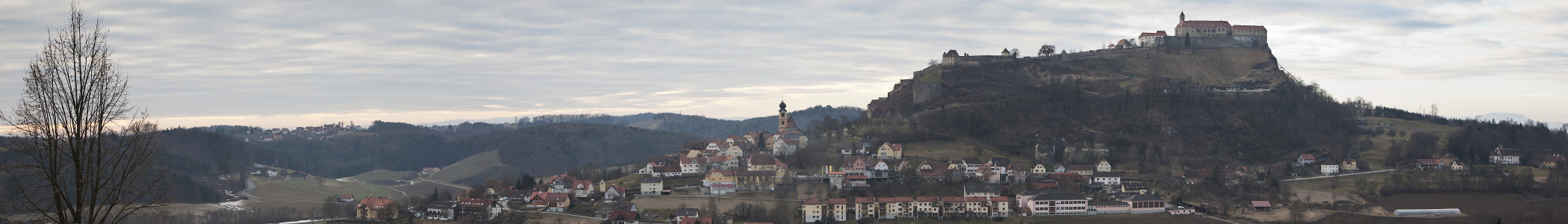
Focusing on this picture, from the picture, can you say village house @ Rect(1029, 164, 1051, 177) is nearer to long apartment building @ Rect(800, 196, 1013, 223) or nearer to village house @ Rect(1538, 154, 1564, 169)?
long apartment building @ Rect(800, 196, 1013, 223)

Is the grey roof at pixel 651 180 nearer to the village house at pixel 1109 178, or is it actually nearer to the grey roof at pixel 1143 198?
the village house at pixel 1109 178

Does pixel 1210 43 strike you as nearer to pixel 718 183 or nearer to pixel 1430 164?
pixel 1430 164

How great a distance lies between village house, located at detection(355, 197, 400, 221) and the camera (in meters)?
66.8

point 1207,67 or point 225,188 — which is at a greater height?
point 1207,67

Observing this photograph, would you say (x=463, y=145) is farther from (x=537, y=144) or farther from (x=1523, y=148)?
(x=1523, y=148)

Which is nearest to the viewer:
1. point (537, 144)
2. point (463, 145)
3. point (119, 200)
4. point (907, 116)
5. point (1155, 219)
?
point (119, 200)

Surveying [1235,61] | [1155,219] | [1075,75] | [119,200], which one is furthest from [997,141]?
[119,200]

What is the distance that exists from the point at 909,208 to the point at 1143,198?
45.4 feet

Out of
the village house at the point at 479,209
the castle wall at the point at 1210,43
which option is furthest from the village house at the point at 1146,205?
the castle wall at the point at 1210,43

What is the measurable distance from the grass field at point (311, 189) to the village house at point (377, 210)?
3224cm

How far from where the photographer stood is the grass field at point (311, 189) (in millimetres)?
103375

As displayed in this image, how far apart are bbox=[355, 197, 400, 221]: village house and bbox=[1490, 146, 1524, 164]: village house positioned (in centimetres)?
7548

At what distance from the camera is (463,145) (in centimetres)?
18062

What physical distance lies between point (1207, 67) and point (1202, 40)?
6792mm
